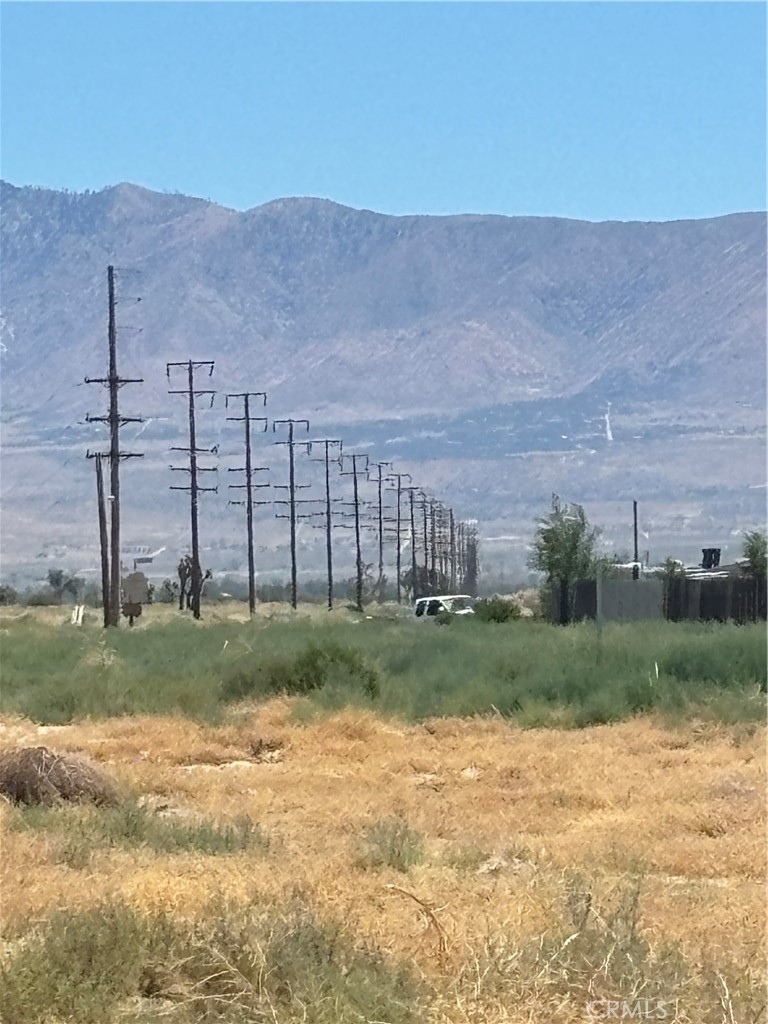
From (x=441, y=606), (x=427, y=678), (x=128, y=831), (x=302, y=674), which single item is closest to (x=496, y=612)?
(x=441, y=606)

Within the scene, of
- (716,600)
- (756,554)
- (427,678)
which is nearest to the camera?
(427,678)

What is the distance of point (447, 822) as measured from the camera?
15.0 m

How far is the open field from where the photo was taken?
27.1 ft

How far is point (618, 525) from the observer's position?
19575 centimetres

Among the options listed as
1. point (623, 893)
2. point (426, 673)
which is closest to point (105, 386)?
point (426, 673)

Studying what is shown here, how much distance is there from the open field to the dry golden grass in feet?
0.16

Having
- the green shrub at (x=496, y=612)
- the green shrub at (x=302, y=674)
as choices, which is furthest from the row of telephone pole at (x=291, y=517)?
the green shrub at (x=302, y=674)

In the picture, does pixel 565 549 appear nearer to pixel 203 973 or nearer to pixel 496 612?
pixel 496 612

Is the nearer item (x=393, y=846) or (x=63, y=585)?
(x=393, y=846)

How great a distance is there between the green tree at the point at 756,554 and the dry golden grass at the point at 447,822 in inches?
1329

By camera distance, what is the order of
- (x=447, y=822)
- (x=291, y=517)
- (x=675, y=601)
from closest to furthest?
(x=447, y=822), (x=675, y=601), (x=291, y=517)

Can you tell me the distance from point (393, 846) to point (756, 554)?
5115cm

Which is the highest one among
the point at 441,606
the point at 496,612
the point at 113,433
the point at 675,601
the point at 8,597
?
the point at 113,433

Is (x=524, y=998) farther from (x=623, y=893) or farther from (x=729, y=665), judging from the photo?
(x=729, y=665)
